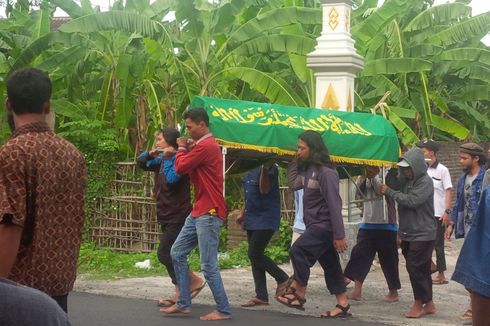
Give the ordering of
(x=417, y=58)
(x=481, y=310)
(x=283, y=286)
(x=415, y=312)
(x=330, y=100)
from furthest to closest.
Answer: (x=417, y=58), (x=330, y=100), (x=283, y=286), (x=415, y=312), (x=481, y=310)

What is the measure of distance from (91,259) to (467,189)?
5.43 metres

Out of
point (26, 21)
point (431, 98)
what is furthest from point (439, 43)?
point (26, 21)

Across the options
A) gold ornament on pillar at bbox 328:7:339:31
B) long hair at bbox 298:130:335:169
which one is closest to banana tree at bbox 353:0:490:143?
gold ornament on pillar at bbox 328:7:339:31

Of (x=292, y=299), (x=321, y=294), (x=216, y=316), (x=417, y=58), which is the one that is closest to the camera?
(x=216, y=316)

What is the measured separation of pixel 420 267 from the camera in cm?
901

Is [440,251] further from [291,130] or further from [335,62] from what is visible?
[291,130]

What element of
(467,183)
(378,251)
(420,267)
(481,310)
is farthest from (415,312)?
(481,310)

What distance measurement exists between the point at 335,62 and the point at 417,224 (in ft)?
11.9

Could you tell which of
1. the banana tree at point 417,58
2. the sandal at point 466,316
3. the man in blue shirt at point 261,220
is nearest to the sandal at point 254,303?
the man in blue shirt at point 261,220

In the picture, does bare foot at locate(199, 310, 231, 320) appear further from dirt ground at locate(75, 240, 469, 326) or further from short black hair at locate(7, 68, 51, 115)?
short black hair at locate(7, 68, 51, 115)

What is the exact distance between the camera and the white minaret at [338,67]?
12.0 m

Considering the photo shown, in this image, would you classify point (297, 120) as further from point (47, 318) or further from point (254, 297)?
point (47, 318)

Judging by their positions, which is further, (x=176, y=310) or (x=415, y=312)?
(x=415, y=312)

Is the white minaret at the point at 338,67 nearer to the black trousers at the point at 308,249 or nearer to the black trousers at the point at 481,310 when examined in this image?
the black trousers at the point at 308,249
